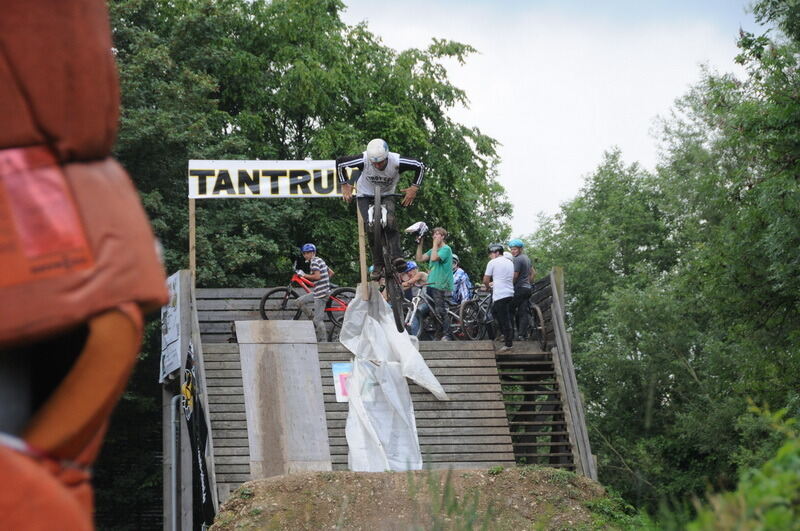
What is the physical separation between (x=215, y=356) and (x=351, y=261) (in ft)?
40.3

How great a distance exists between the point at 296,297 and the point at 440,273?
2559 millimetres

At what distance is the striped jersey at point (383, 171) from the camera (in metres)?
13.0

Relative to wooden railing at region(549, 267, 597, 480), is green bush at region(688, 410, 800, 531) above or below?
below

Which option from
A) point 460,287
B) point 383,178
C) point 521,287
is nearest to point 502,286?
point 521,287

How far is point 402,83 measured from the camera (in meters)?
30.1

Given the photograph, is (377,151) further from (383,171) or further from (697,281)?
(697,281)

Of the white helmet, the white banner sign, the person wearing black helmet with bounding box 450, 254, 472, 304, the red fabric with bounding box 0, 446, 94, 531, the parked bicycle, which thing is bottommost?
the red fabric with bounding box 0, 446, 94, 531

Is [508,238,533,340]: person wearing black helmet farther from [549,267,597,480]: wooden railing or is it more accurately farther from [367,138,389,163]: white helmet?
[367,138,389,163]: white helmet

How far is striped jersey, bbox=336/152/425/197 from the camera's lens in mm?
13000

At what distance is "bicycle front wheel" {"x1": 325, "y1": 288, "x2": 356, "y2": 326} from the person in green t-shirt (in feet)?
4.07

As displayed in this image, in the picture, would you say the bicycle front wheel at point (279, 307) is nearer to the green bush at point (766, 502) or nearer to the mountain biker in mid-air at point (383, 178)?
the mountain biker in mid-air at point (383, 178)

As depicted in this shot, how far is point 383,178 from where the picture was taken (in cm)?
1307

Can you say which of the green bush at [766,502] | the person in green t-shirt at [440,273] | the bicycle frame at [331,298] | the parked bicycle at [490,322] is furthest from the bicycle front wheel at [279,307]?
the green bush at [766,502]

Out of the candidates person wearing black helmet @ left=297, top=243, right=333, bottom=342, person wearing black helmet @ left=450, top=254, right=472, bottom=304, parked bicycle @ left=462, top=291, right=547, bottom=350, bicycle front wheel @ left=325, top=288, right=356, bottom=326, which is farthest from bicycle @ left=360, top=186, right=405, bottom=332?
person wearing black helmet @ left=450, top=254, right=472, bottom=304
